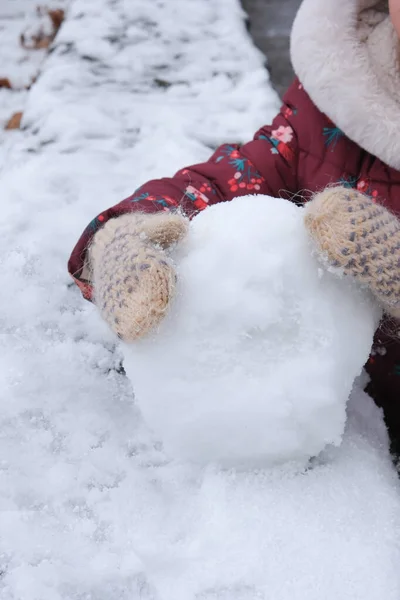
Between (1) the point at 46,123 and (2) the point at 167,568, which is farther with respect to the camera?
(1) the point at 46,123

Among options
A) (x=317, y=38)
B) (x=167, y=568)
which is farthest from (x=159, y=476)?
(x=317, y=38)

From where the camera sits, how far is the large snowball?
0.77 metres

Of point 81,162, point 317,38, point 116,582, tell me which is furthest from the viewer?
point 81,162

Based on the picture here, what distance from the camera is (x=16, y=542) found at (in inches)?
33.7

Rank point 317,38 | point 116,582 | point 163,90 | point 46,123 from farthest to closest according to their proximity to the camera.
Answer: point 163,90, point 46,123, point 317,38, point 116,582

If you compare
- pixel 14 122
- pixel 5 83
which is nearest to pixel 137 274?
pixel 14 122

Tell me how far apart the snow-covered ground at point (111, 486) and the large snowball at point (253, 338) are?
0.14m

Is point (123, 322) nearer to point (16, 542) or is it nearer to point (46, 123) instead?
point (16, 542)

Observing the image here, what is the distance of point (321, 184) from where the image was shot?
1.19 meters

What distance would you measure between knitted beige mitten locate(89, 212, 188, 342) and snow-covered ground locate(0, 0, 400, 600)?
0.32m

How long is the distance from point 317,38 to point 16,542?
1.02 meters

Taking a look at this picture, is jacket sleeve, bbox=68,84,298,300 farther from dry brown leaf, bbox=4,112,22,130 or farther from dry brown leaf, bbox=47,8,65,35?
dry brown leaf, bbox=47,8,65,35

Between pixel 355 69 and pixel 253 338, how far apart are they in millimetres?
593

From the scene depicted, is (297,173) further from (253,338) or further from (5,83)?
(5,83)
